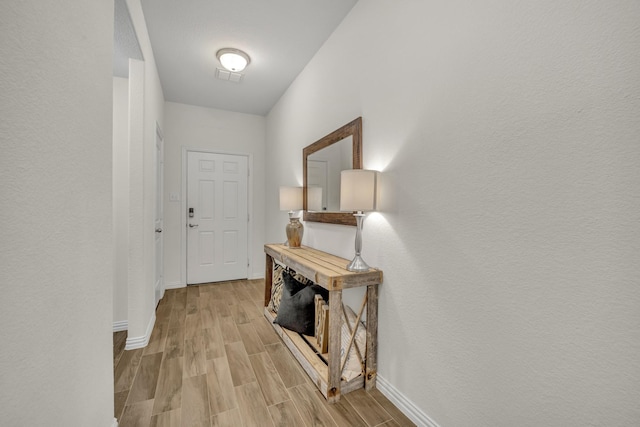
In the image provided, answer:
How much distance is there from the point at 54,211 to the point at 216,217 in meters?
3.36

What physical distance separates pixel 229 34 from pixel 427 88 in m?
1.89

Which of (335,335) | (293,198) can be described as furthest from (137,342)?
(293,198)

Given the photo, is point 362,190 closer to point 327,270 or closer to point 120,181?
point 327,270

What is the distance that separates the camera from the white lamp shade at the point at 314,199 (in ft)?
8.37

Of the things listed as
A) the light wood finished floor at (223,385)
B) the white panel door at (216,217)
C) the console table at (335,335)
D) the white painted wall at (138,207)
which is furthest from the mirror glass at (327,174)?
the white panel door at (216,217)

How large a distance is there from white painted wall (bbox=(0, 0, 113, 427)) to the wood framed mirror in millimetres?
1433

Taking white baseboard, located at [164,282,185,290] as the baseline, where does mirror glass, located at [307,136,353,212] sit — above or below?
above

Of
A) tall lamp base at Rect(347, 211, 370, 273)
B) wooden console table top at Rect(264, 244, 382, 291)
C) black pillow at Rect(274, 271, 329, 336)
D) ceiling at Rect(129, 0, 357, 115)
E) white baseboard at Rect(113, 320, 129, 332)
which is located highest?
ceiling at Rect(129, 0, 357, 115)

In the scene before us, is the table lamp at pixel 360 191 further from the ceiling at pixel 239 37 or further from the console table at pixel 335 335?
the ceiling at pixel 239 37

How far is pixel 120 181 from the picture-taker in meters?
2.50

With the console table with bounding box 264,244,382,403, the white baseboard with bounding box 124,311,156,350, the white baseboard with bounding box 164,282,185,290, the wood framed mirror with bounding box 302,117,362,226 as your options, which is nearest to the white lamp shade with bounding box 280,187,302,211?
the wood framed mirror with bounding box 302,117,362,226

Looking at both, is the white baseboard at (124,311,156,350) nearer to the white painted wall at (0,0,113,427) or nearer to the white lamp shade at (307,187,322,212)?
the white painted wall at (0,0,113,427)

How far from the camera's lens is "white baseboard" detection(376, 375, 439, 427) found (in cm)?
140

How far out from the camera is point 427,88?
142 cm
